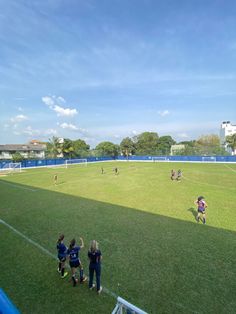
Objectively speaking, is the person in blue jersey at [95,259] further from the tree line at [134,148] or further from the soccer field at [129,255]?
the tree line at [134,148]

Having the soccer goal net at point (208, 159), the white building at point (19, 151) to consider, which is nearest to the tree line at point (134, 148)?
the soccer goal net at point (208, 159)

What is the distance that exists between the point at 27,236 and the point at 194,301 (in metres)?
7.71

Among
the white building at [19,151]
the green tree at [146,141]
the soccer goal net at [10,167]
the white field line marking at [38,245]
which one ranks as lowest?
the white field line marking at [38,245]

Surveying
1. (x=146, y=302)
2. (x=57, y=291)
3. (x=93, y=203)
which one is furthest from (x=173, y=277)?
(x=93, y=203)

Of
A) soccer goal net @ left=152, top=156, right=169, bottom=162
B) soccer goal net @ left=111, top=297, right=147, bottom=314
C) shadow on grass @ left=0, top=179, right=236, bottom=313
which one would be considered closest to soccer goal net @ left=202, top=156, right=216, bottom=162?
soccer goal net @ left=152, top=156, right=169, bottom=162

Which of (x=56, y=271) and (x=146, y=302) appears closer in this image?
(x=146, y=302)

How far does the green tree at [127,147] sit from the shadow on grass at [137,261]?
69660mm

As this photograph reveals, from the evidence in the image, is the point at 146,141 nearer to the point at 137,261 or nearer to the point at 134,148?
the point at 134,148

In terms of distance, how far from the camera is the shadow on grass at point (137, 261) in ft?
17.8

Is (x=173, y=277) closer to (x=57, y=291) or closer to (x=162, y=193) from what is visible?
(x=57, y=291)

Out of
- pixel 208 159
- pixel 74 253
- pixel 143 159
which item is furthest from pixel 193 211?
pixel 143 159

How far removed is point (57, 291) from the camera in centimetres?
587

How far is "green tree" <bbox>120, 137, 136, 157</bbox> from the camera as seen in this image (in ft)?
271

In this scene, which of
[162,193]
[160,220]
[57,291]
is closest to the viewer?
[57,291]
